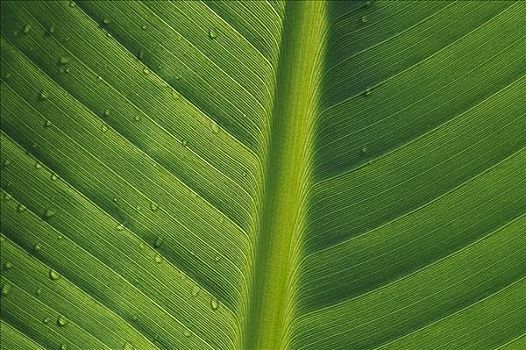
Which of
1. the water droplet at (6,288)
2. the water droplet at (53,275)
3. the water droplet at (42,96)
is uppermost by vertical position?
the water droplet at (42,96)

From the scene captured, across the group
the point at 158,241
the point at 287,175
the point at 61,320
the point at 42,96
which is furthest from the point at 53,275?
the point at 287,175

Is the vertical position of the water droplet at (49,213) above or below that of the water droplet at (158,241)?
above

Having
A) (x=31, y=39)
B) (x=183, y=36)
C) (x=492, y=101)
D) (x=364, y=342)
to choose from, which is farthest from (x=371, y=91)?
(x=31, y=39)

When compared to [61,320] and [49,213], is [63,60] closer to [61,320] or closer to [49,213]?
[49,213]

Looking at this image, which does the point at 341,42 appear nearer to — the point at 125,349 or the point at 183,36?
the point at 183,36

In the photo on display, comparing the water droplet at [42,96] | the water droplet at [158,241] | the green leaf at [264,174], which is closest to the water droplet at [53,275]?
the green leaf at [264,174]

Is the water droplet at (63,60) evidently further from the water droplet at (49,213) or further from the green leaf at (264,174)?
the water droplet at (49,213)

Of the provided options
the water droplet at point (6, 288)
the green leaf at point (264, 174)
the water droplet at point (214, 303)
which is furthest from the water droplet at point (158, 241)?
the water droplet at point (6, 288)

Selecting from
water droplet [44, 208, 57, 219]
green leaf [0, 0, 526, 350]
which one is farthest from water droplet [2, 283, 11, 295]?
water droplet [44, 208, 57, 219]
